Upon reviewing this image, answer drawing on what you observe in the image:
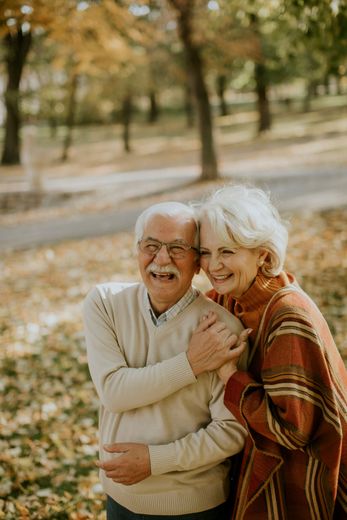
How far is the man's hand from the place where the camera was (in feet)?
6.86

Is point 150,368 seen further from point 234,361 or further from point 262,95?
point 262,95

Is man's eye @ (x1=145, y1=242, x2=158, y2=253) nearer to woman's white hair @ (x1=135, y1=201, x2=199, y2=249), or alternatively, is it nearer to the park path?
woman's white hair @ (x1=135, y1=201, x2=199, y2=249)

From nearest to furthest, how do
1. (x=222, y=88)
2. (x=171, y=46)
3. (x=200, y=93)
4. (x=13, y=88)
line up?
(x=200, y=93) < (x=13, y=88) < (x=171, y=46) < (x=222, y=88)

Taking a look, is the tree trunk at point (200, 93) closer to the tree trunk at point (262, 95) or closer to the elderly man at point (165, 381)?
the elderly man at point (165, 381)

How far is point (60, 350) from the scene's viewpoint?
580cm

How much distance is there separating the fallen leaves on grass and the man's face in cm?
194

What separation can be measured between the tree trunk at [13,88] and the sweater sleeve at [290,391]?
17170mm

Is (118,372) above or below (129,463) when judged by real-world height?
above

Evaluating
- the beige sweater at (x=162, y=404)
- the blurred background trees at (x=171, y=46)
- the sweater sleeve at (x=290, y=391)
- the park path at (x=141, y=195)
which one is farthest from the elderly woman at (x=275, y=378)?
the park path at (x=141, y=195)

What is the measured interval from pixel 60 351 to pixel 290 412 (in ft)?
13.8

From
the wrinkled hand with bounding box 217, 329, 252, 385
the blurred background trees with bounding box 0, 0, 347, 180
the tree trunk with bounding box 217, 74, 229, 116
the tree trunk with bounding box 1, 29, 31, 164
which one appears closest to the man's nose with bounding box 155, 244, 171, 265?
the wrinkled hand with bounding box 217, 329, 252, 385

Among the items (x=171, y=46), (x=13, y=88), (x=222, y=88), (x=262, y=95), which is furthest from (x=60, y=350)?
(x=222, y=88)

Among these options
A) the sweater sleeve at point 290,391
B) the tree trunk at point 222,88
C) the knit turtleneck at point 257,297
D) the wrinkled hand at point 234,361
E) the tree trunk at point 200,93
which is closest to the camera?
the sweater sleeve at point 290,391

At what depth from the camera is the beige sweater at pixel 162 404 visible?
6.85ft
